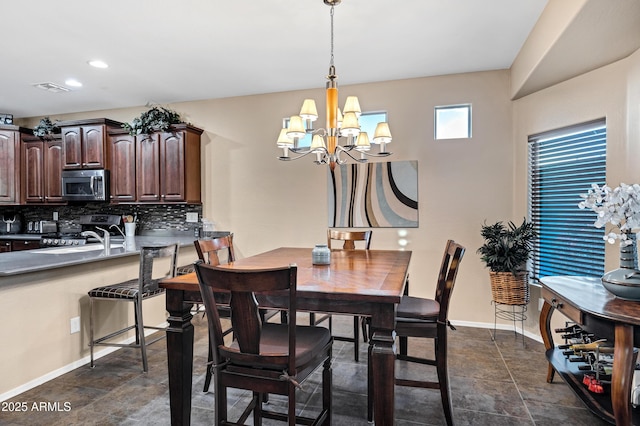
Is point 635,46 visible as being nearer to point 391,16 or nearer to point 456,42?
point 456,42

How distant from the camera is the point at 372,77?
4.08 m

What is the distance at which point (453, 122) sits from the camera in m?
4.05

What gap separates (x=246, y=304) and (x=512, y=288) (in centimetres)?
279

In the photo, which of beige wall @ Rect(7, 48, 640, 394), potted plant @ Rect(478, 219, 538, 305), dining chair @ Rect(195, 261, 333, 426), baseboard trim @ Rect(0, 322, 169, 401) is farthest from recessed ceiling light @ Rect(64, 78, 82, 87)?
potted plant @ Rect(478, 219, 538, 305)

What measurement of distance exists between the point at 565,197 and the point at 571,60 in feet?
3.76

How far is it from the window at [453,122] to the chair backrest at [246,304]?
319 centimetres

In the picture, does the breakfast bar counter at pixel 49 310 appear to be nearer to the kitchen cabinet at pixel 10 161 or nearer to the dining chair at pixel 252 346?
the dining chair at pixel 252 346

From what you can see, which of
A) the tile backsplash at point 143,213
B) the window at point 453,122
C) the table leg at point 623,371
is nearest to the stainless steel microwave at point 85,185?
the tile backsplash at point 143,213

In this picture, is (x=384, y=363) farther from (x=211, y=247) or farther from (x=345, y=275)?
(x=211, y=247)

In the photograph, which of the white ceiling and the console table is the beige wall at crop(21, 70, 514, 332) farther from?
the console table

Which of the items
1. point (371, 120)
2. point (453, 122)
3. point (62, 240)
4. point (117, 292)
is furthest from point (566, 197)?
point (62, 240)

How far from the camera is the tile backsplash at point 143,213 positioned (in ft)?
16.4

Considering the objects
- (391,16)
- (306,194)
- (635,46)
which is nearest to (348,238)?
(306,194)

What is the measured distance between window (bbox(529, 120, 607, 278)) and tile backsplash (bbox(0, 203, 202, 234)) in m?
3.88
